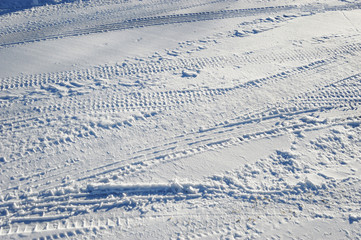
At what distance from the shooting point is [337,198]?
132 inches

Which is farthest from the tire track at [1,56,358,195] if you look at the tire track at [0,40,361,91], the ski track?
the tire track at [0,40,361,91]

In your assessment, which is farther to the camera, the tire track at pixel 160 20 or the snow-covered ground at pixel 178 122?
the tire track at pixel 160 20

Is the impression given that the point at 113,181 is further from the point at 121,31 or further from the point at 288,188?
the point at 121,31

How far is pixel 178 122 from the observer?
4.09 metres

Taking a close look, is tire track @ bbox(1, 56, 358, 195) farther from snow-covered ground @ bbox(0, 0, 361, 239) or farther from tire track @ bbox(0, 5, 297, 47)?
tire track @ bbox(0, 5, 297, 47)

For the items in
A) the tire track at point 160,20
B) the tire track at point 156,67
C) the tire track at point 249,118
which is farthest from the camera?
the tire track at point 160,20

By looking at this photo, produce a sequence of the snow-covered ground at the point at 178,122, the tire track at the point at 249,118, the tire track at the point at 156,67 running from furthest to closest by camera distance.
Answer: the tire track at the point at 156,67 < the tire track at the point at 249,118 < the snow-covered ground at the point at 178,122

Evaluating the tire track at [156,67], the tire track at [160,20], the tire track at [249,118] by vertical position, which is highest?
the tire track at [160,20]

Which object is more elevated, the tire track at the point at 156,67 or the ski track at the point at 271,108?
the tire track at the point at 156,67

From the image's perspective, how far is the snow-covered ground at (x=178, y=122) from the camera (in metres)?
3.21

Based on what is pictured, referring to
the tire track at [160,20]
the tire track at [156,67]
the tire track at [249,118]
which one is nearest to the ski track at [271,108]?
the tire track at [249,118]

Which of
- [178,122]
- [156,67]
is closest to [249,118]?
[178,122]

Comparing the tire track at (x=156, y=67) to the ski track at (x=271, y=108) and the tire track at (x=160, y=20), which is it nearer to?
the ski track at (x=271, y=108)

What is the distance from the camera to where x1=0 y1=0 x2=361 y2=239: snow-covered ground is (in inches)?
126
